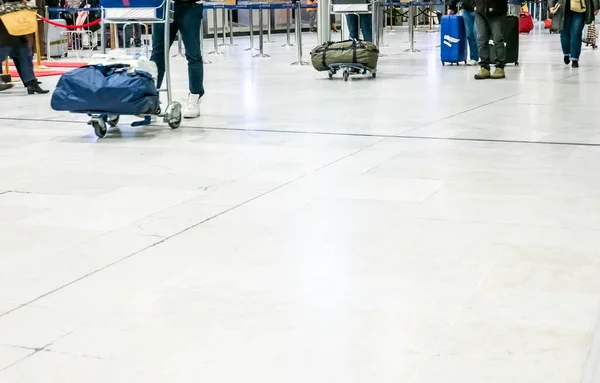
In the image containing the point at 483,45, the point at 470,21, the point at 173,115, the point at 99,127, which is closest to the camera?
the point at 99,127

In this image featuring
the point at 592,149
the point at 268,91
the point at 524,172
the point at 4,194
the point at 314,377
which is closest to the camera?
the point at 314,377

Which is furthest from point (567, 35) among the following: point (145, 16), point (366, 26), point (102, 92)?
point (102, 92)

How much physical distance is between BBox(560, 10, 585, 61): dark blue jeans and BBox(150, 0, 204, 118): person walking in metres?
5.83

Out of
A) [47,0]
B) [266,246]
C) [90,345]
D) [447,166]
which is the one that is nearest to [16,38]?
[447,166]

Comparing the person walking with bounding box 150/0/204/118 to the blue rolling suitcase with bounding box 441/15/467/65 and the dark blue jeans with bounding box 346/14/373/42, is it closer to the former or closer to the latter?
the dark blue jeans with bounding box 346/14/373/42

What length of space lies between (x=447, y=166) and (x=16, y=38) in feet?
19.9

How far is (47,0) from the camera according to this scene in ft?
60.6

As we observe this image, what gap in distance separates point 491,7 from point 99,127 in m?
5.74

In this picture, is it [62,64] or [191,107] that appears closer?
[191,107]

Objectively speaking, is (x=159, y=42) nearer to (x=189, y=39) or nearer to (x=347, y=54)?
(x=189, y=39)

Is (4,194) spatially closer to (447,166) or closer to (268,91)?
(447,166)

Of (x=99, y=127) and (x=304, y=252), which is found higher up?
(x=99, y=127)

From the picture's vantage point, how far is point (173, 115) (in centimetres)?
638

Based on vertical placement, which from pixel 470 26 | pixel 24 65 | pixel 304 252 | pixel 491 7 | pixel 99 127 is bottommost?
pixel 304 252
